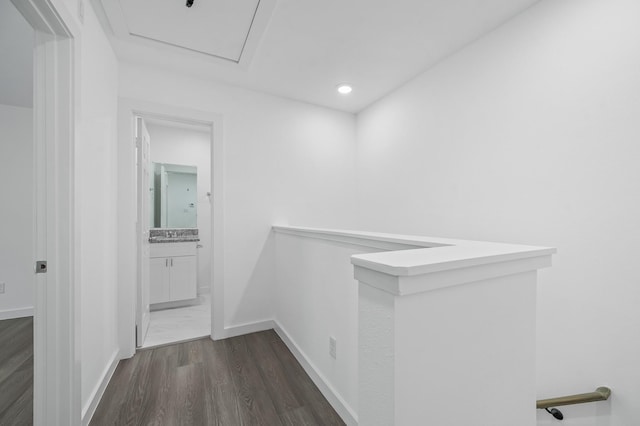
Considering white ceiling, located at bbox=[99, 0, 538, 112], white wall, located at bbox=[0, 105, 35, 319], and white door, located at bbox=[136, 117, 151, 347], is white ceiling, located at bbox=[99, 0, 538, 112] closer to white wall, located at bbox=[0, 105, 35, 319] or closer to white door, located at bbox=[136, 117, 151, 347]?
white door, located at bbox=[136, 117, 151, 347]

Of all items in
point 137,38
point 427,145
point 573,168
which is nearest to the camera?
point 573,168

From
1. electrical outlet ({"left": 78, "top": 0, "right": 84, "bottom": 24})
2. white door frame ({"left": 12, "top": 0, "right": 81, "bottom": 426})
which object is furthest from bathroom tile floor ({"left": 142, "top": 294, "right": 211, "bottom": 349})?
electrical outlet ({"left": 78, "top": 0, "right": 84, "bottom": 24})

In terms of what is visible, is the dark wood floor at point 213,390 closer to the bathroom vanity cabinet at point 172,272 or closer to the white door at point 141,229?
the white door at point 141,229

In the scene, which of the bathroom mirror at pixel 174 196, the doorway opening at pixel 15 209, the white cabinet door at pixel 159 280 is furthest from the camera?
the bathroom mirror at pixel 174 196

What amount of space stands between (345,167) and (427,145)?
3.54 ft

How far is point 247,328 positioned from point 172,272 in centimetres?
138

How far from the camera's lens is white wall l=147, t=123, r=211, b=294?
3672mm

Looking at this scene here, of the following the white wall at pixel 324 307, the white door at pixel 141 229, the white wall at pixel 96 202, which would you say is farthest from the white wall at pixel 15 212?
the white wall at pixel 324 307

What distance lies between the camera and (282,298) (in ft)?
8.02

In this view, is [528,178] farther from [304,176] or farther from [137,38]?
[137,38]

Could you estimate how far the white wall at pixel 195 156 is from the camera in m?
3.67

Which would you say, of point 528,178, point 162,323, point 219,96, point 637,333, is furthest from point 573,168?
point 162,323

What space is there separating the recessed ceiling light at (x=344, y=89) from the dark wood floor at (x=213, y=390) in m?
2.40

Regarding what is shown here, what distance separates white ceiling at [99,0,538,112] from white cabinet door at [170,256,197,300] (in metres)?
2.17
